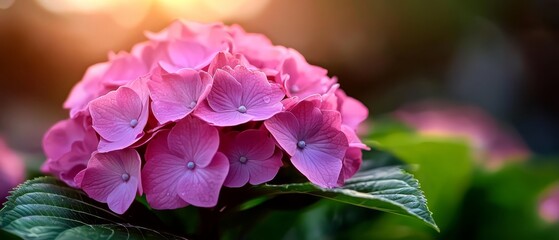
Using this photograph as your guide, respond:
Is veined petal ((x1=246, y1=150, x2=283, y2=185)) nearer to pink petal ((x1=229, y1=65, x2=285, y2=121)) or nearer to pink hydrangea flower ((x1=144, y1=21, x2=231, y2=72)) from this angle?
pink petal ((x1=229, y1=65, x2=285, y2=121))

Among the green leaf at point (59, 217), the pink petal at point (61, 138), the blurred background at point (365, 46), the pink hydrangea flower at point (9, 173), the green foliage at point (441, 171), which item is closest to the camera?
the green leaf at point (59, 217)

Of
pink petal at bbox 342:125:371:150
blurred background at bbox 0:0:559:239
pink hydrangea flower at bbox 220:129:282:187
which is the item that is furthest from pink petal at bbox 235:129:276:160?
blurred background at bbox 0:0:559:239

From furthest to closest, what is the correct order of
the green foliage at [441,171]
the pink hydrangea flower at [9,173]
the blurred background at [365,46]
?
the blurred background at [365,46] → the green foliage at [441,171] → the pink hydrangea flower at [9,173]

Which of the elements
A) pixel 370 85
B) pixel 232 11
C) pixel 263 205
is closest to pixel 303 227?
pixel 263 205

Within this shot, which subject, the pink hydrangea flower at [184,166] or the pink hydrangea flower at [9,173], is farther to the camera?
the pink hydrangea flower at [9,173]

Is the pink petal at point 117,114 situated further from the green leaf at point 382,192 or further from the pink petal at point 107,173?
the green leaf at point 382,192

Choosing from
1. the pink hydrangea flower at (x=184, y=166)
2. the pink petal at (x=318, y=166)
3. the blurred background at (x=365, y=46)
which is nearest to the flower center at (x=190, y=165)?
the pink hydrangea flower at (x=184, y=166)

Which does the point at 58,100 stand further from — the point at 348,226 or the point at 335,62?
the point at 348,226
